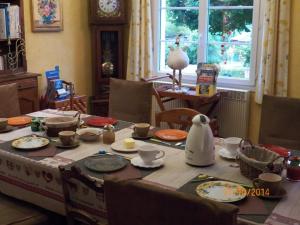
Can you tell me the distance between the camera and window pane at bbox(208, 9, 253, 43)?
12.8 feet

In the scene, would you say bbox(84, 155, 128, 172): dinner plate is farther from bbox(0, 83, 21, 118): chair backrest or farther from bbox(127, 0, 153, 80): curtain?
bbox(127, 0, 153, 80): curtain

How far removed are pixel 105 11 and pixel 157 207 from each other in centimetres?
342

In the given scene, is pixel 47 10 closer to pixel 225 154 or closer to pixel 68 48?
pixel 68 48

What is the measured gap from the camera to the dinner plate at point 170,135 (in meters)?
2.20

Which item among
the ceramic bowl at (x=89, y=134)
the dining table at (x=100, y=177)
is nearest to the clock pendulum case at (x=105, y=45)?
the ceramic bowl at (x=89, y=134)

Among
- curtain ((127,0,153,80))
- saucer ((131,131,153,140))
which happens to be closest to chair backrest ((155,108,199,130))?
saucer ((131,131,153,140))

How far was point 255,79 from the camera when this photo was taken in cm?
385

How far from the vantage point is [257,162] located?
163 centimetres

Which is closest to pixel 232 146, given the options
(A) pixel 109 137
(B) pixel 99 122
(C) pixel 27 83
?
(A) pixel 109 137

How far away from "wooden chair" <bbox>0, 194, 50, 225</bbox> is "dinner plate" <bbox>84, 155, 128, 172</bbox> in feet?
1.14

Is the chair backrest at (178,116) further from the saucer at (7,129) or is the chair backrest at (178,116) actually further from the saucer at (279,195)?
the saucer at (279,195)

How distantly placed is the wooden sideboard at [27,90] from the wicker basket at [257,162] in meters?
2.28

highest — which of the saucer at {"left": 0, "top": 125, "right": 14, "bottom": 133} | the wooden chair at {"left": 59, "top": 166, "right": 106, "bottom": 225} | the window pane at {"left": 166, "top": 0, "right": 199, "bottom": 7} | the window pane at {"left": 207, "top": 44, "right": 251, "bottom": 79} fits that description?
the window pane at {"left": 166, "top": 0, "right": 199, "bottom": 7}

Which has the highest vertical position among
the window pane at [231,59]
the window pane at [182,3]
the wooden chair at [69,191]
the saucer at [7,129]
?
the window pane at [182,3]
